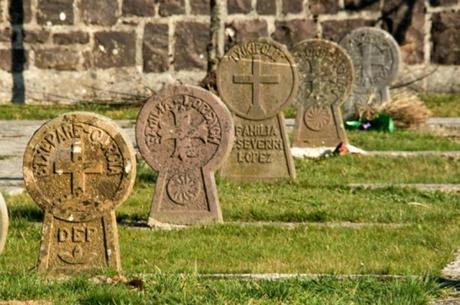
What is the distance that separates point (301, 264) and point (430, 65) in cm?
1206

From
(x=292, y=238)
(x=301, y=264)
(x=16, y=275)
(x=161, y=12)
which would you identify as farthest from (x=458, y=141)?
(x=16, y=275)

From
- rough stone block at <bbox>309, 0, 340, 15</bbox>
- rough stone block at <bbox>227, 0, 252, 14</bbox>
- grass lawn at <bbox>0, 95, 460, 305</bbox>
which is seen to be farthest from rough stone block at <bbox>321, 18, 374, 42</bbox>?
grass lawn at <bbox>0, 95, 460, 305</bbox>

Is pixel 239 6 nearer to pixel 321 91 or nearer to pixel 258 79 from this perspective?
pixel 321 91

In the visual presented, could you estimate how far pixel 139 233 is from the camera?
1133cm

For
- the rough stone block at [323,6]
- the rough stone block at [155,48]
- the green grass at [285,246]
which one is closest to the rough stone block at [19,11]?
the rough stone block at [155,48]

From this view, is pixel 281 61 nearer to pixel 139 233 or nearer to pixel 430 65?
pixel 139 233

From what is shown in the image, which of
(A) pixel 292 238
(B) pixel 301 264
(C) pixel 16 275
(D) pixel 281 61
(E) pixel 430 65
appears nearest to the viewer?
→ (C) pixel 16 275

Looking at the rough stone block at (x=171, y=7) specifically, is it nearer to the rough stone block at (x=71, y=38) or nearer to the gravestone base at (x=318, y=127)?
the rough stone block at (x=71, y=38)

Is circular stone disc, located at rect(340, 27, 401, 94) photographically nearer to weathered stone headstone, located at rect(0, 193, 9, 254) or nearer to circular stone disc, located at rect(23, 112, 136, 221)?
circular stone disc, located at rect(23, 112, 136, 221)

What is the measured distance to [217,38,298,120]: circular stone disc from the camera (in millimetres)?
14445

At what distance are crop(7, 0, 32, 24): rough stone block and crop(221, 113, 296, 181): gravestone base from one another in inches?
280

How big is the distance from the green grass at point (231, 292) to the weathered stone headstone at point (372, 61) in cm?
1101

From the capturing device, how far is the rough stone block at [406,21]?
21.4 metres

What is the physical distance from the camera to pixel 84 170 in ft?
30.9
